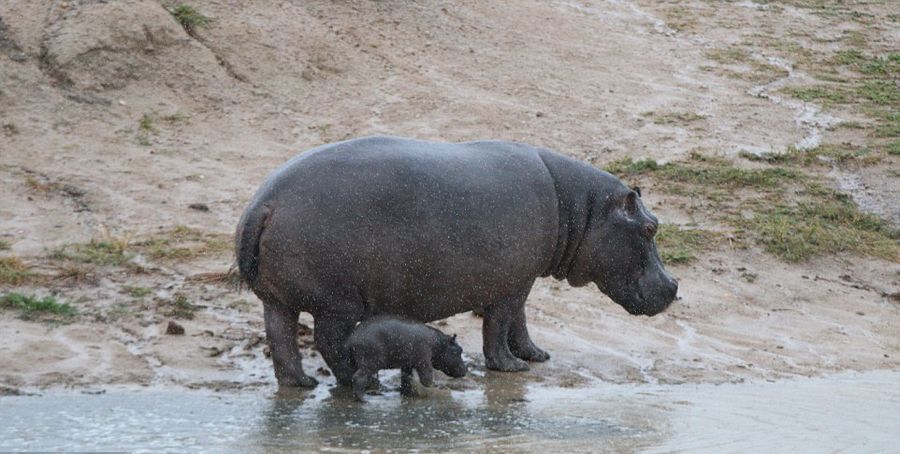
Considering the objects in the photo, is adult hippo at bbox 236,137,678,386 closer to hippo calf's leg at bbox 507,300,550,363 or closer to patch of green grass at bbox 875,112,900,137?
hippo calf's leg at bbox 507,300,550,363

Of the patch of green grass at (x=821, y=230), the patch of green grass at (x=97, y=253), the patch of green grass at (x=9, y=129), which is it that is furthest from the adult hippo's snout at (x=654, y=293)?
the patch of green grass at (x=9, y=129)

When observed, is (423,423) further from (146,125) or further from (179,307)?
(146,125)

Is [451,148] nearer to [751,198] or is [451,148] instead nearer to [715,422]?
[715,422]

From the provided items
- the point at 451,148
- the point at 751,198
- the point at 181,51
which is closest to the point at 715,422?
the point at 451,148

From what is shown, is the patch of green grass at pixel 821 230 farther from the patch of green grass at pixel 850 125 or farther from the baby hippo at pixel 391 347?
the baby hippo at pixel 391 347

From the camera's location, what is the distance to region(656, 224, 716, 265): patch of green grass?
10797mm

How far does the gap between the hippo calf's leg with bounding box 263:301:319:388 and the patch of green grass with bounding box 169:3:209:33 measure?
23.7 ft

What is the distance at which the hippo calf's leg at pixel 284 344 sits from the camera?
7.50 m

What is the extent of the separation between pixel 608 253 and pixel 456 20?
28.0ft

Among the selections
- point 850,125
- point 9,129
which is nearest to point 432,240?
point 9,129

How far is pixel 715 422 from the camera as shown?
7102 millimetres

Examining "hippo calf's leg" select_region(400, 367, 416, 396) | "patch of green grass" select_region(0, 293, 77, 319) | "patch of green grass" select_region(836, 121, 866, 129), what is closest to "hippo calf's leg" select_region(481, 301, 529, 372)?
"hippo calf's leg" select_region(400, 367, 416, 396)

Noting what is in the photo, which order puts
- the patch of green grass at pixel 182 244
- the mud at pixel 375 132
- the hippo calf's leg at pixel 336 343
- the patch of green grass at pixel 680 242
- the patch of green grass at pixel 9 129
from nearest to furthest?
the hippo calf's leg at pixel 336 343
the mud at pixel 375 132
the patch of green grass at pixel 182 244
the patch of green grass at pixel 680 242
the patch of green grass at pixel 9 129

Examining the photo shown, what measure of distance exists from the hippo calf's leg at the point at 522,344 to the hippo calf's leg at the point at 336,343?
1450 millimetres
